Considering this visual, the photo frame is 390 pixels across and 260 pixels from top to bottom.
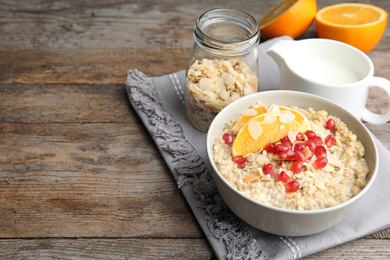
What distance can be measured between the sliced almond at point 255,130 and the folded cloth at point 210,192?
185 mm

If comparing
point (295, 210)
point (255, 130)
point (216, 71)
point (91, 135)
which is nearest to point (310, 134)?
point (255, 130)

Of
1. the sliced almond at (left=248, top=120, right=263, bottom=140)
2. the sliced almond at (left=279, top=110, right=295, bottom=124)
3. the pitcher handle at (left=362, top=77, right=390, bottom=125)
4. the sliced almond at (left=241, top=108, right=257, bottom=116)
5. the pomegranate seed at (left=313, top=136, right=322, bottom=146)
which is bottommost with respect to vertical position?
the pitcher handle at (left=362, top=77, right=390, bottom=125)

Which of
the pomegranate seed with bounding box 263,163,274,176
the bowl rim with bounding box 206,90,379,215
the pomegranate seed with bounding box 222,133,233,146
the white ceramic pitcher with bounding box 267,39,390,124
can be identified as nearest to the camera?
the bowl rim with bounding box 206,90,379,215

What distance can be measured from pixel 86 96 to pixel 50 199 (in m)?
0.45

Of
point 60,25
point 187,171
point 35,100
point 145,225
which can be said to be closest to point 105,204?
point 145,225

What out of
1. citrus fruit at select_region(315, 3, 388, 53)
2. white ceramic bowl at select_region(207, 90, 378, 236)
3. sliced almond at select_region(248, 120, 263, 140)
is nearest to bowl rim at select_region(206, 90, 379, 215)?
white ceramic bowl at select_region(207, 90, 378, 236)

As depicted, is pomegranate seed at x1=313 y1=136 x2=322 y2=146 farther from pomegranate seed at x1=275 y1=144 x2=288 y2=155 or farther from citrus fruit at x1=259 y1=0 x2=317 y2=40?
citrus fruit at x1=259 y1=0 x2=317 y2=40

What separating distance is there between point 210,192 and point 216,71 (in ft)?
1.19

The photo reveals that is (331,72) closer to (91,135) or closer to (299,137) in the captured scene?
(299,137)

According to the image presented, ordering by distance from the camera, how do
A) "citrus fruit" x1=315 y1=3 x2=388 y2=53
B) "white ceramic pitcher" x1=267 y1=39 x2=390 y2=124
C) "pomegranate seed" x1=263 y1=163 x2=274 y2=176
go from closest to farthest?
"pomegranate seed" x1=263 y1=163 x2=274 y2=176 < "white ceramic pitcher" x1=267 y1=39 x2=390 y2=124 < "citrus fruit" x1=315 y1=3 x2=388 y2=53

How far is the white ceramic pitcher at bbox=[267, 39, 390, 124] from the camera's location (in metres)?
1.59

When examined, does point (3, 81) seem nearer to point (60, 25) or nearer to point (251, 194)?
point (60, 25)

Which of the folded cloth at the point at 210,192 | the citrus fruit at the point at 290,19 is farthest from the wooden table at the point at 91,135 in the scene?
the citrus fruit at the point at 290,19

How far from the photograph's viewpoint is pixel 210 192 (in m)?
1.47
